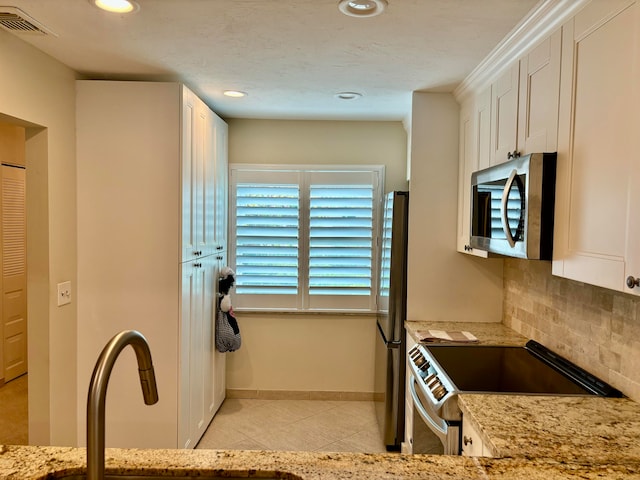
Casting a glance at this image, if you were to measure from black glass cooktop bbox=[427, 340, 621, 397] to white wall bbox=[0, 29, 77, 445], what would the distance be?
2010 mm

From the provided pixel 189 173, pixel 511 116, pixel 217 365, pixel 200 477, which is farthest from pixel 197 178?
pixel 200 477

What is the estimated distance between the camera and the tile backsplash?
1.67 m

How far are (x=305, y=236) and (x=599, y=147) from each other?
8.66ft

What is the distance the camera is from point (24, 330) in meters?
4.30

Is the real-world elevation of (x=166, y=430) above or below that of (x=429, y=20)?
below

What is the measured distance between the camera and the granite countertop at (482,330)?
2477 mm

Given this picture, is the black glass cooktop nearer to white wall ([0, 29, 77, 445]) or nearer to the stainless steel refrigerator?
the stainless steel refrigerator

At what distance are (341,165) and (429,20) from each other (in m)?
2.00

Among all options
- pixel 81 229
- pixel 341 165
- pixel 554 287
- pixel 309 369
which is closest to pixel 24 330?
pixel 81 229

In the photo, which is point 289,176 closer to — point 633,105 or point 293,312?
point 293,312

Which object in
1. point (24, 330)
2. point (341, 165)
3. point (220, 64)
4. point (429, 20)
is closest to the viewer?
point (429, 20)

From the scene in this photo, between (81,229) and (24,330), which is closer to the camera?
(81,229)

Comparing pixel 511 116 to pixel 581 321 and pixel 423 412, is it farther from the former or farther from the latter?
pixel 423 412

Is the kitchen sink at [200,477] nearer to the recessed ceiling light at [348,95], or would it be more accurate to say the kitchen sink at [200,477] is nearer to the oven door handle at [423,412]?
the oven door handle at [423,412]
